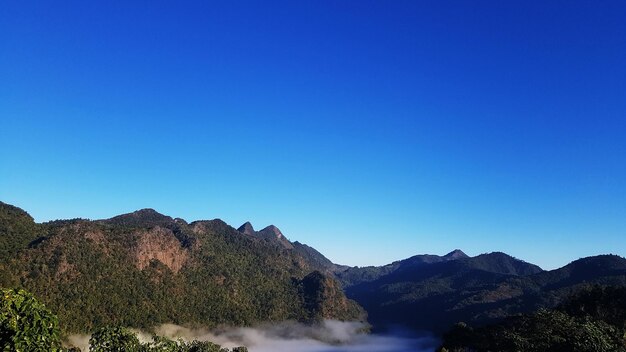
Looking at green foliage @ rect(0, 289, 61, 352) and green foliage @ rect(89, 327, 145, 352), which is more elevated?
green foliage @ rect(0, 289, 61, 352)

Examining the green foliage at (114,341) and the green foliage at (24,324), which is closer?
the green foliage at (24,324)

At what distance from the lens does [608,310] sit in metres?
146

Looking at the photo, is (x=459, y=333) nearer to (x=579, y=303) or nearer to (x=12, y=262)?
(x=579, y=303)

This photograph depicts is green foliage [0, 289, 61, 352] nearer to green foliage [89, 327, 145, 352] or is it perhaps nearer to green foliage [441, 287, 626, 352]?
green foliage [89, 327, 145, 352]

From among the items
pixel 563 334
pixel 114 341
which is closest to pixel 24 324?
pixel 114 341

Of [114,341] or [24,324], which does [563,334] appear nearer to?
[24,324]

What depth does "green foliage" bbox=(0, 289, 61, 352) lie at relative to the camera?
27.5 metres

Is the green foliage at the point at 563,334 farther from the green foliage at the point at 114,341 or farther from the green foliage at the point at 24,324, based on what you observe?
the green foliage at the point at 114,341

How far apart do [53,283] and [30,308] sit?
19325 centimetres

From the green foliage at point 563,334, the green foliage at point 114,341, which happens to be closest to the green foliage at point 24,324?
the green foliage at point 114,341

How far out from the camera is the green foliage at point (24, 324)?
90.2 ft

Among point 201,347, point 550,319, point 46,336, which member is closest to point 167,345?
point 201,347

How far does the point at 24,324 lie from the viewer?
93.2 ft

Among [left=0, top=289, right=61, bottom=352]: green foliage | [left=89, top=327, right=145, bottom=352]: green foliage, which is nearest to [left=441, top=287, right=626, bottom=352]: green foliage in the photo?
[left=0, top=289, right=61, bottom=352]: green foliage
